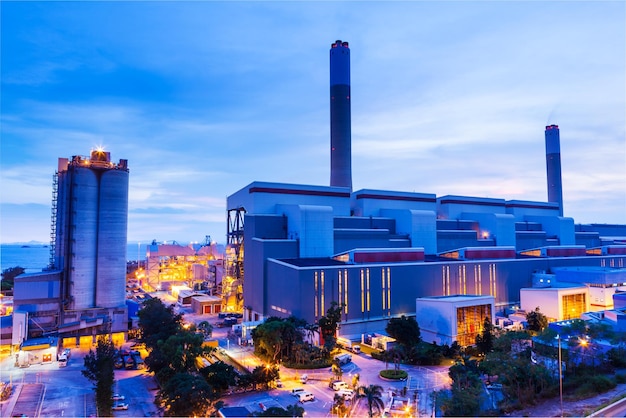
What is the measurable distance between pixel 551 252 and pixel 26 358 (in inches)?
3804

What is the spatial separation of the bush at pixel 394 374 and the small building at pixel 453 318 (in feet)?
47.8

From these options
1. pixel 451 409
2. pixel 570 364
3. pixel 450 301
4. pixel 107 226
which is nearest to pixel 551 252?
pixel 450 301

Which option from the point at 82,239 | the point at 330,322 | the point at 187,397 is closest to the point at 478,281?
the point at 330,322

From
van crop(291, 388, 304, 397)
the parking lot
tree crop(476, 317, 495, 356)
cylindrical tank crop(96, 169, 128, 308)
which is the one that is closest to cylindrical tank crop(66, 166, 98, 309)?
cylindrical tank crop(96, 169, 128, 308)

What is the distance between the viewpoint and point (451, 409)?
30.2 metres

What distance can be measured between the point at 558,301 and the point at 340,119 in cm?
5543

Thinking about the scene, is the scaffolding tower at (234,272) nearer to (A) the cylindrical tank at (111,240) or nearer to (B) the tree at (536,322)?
(A) the cylindrical tank at (111,240)

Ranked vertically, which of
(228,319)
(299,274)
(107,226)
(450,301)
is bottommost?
(228,319)

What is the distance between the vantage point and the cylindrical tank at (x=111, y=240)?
66.1 m

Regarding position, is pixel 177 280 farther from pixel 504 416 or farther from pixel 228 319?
pixel 504 416

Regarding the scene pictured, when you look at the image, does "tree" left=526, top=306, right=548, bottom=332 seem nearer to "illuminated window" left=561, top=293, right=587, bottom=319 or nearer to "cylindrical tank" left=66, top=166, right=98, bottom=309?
"illuminated window" left=561, top=293, right=587, bottom=319

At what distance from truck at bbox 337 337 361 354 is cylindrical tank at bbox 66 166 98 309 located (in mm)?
38227

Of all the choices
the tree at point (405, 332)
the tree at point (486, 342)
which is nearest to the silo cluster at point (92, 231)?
the tree at point (405, 332)

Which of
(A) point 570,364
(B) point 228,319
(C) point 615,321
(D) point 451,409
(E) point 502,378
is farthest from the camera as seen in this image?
(B) point 228,319
